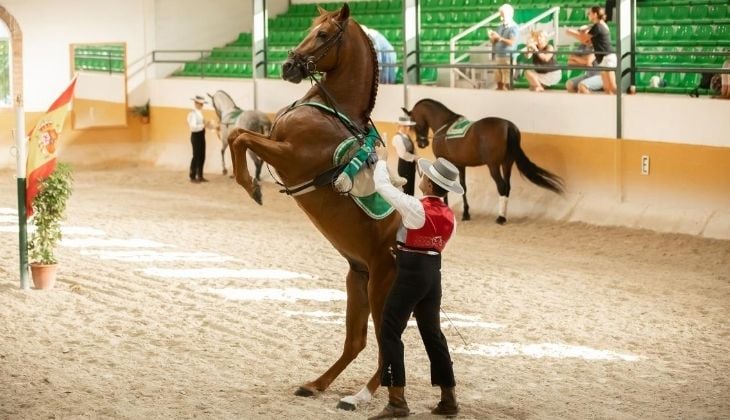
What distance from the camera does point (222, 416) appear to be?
593 centimetres

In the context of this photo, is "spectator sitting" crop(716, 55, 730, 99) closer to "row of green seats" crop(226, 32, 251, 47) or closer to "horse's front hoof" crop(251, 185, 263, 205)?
"horse's front hoof" crop(251, 185, 263, 205)

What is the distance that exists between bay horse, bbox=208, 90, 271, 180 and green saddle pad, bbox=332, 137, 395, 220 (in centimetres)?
1184

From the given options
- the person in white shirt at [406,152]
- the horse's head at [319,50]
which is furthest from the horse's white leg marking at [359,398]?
the person in white shirt at [406,152]

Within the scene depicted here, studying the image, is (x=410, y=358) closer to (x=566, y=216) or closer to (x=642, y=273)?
(x=642, y=273)

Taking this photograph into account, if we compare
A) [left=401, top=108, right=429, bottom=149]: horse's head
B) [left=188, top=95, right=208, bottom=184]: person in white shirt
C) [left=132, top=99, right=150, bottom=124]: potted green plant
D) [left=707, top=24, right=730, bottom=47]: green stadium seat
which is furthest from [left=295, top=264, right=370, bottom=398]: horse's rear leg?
[left=132, top=99, right=150, bottom=124]: potted green plant

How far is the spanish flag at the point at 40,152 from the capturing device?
9.34 meters

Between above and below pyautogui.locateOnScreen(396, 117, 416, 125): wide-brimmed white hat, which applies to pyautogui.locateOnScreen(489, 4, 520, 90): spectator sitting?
above

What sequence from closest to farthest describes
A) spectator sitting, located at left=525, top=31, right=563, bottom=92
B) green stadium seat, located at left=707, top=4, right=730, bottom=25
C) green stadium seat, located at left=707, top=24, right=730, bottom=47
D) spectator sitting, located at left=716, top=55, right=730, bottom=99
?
1. spectator sitting, located at left=716, top=55, right=730, bottom=99
2. green stadium seat, located at left=707, top=24, right=730, bottom=47
3. green stadium seat, located at left=707, top=4, right=730, bottom=25
4. spectator sitting, located at left=525, top=31, right=563, bottom=92

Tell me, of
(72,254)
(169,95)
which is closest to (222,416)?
(72,254)

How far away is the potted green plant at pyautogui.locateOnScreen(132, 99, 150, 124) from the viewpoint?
74.4ft

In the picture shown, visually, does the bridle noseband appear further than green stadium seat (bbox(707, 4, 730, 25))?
No

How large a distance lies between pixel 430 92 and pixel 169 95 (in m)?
7.62

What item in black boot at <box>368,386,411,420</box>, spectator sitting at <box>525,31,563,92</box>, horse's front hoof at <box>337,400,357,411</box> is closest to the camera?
black boot at <box>368,386,411,420</box>

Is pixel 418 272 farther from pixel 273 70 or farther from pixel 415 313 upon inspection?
pixel 273 70
